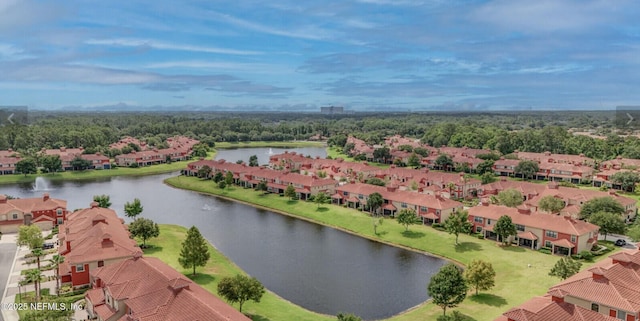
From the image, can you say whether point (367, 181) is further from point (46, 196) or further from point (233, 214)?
point (46, 196)

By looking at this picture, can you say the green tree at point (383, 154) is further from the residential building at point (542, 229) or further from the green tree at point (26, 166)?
the green tree at point (26, 166)

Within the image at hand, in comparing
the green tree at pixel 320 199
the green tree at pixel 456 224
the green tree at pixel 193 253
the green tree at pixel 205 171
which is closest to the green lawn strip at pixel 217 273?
the green tree at pixel 193 253

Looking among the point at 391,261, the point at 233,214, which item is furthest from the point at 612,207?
the point at 233,214

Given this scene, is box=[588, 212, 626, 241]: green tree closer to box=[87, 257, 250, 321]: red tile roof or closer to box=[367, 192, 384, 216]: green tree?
box=[367, 192, 384, 216]: green tree

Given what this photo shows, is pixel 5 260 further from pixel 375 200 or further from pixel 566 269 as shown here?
pixel 566 269

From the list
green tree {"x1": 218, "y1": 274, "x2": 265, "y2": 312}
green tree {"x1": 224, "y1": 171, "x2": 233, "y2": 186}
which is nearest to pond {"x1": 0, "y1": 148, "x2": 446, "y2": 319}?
green tree {"x1": 224, "y1": 171, "x2": 233, "y2": 186}
